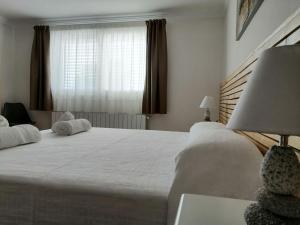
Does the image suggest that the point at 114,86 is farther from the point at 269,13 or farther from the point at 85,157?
the point at 269,13

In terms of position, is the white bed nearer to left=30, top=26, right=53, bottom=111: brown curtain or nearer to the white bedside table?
the white bedside table

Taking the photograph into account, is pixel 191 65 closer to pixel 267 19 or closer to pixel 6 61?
pixel 267 19

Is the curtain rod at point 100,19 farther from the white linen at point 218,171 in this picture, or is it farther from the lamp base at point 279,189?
the lamp base at point 279,189

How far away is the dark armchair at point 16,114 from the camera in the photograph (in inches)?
179

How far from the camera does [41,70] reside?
4.57 meters

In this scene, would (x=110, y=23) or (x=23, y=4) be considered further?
(x=110, y=23)

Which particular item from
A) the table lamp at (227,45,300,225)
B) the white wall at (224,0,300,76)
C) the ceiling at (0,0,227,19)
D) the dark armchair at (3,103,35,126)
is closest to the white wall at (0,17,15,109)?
the dark armchair at (3,103,35,126)

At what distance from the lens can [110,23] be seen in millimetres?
4363

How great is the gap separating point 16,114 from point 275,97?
497 cm

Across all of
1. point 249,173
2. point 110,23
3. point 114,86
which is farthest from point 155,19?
point 249,173

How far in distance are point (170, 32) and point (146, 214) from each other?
3.70 metres

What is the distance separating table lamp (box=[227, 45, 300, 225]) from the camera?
0.46 m

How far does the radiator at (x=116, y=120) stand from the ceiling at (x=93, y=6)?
5.78 feet

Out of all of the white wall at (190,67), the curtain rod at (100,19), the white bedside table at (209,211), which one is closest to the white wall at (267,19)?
the white bedside table at (209,211)
